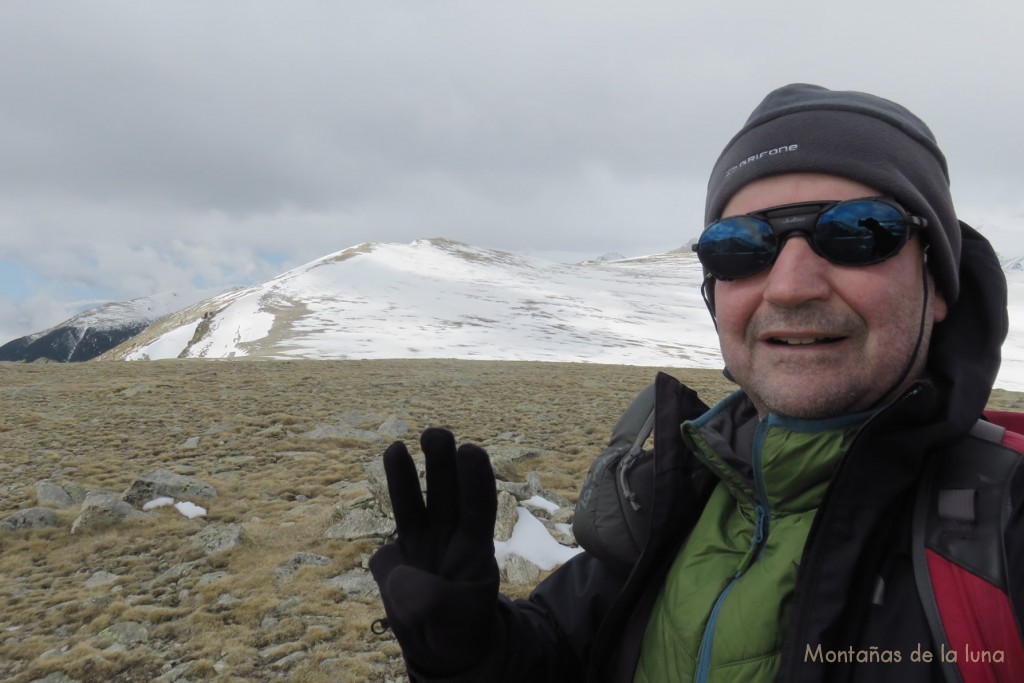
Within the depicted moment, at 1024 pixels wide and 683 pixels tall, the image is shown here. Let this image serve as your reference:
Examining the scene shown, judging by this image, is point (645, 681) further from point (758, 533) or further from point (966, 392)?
point (966, 392)

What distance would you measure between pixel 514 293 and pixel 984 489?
90.2 meters

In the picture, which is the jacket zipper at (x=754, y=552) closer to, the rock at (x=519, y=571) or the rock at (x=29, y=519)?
the rock at (x=519, y=571)

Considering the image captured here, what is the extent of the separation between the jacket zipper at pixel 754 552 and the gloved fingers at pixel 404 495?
1.04 metres

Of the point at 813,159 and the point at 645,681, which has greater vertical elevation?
the point at 813,159

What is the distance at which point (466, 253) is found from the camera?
132m

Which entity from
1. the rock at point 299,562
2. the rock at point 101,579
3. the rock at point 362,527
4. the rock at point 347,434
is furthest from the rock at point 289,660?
the rock at point 347,434

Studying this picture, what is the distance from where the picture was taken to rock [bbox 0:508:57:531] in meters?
7.23

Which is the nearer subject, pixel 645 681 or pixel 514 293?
pixel 645 681

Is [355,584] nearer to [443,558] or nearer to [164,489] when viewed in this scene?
[164,489]

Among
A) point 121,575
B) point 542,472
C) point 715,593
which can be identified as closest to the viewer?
point 715,593

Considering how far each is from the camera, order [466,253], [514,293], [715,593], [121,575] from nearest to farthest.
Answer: [715,593]
[121,575]
[514,293]
[466,253]

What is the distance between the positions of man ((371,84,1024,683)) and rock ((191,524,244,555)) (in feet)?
19.7

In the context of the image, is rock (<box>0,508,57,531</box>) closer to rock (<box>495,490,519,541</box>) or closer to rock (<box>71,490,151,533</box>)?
rock (<box>71,490,151,533</box>)

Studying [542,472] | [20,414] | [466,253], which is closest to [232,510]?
[542,472]
